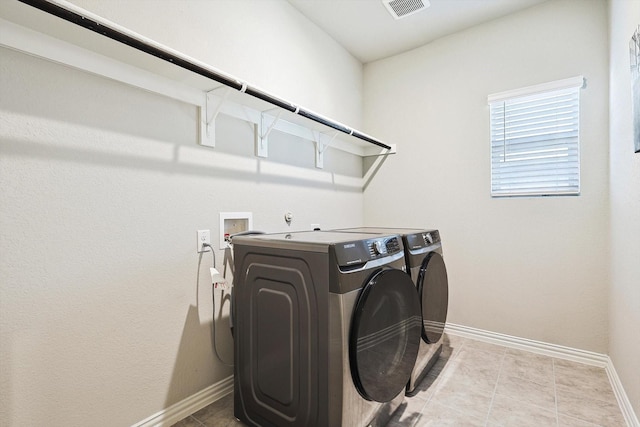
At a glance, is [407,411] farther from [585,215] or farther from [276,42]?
[276,42]

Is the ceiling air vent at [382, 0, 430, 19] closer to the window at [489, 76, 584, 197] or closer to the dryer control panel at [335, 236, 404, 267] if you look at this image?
the window at [489, 76, 584, 197]

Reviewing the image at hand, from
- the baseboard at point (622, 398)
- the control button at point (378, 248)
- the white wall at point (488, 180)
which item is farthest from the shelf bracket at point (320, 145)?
the baseboard at point (622, 398)

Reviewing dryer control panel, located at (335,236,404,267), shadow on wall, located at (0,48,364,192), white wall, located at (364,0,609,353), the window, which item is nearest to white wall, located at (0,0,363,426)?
shadow on wall, located at (0,48,364,192)

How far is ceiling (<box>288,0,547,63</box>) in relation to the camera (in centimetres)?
229

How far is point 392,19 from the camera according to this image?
96.3 inches

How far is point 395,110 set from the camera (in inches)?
118

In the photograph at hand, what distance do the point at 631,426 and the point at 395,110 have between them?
2600 millimetres

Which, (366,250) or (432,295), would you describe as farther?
(432,295)

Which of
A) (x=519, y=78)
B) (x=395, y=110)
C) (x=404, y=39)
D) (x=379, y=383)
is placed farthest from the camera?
(x=395, y=110)

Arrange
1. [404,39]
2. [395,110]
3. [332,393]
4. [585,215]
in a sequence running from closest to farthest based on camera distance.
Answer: [332,393]
[585,215]
[404,39]
[395,110]

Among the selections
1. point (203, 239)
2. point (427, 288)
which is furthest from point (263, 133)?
point (427, 288)

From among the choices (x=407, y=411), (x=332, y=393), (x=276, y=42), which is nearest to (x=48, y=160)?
(x=332, y=393)

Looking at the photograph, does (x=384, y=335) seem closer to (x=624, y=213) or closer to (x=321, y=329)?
(x=321, y=329)

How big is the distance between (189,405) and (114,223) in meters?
1.00
